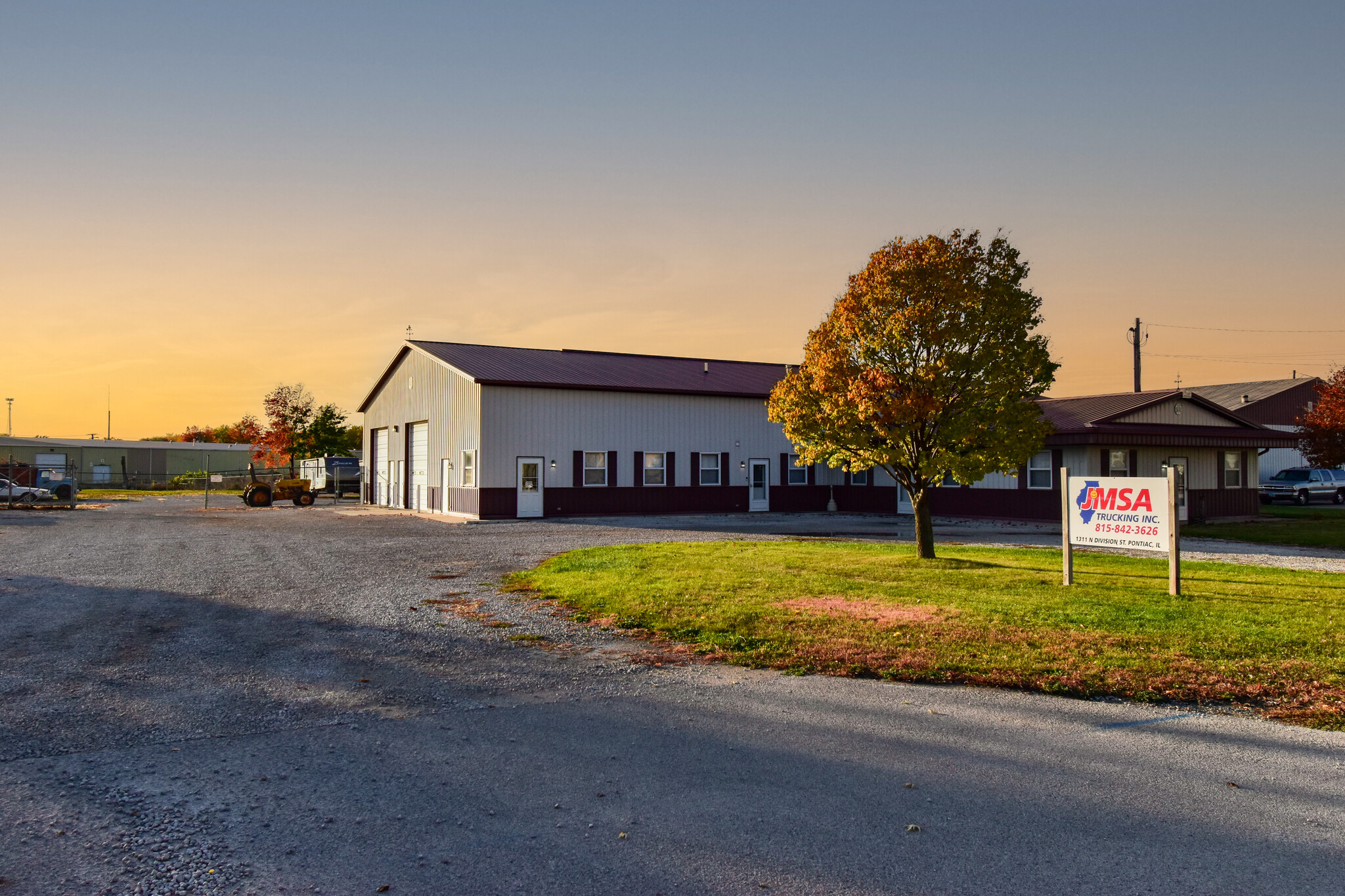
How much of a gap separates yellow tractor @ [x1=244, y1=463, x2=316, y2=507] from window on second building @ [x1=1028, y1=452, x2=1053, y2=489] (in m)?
30.9

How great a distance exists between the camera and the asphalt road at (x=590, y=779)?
4.01m

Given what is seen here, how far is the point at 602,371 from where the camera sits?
35125mm

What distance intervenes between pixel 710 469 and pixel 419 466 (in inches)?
493

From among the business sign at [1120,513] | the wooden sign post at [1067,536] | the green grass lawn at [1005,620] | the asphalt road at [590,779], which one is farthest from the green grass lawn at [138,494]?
the business sign at [1120,513]

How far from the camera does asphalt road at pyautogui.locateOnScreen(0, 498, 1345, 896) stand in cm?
401

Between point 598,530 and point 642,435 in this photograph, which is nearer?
point 598,530

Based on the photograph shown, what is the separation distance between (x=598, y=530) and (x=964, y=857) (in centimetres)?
2109

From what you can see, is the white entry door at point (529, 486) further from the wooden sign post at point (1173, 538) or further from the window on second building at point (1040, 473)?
the wooden sign post at point (1173, 538)

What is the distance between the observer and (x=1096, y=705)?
22.6ft

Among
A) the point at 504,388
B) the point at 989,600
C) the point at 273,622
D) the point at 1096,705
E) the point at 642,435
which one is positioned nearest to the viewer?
the point at 1096,705

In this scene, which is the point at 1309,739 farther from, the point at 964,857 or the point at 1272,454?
the point at 1272,454


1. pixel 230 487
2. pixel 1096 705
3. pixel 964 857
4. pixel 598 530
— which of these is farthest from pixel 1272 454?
pixel 230 487

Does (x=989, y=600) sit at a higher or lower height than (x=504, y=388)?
lower

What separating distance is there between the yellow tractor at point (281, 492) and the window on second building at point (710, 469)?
19.0m
